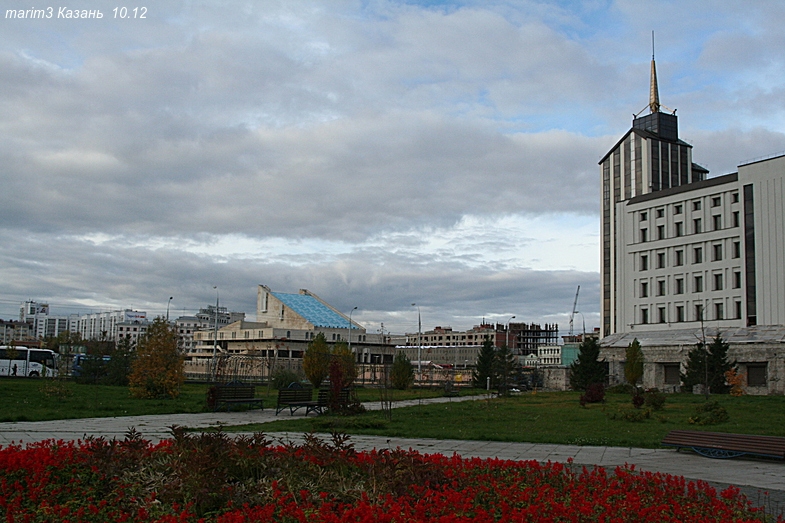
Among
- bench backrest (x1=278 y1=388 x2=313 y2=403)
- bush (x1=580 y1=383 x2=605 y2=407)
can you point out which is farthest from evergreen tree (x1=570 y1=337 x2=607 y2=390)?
bench backrest (x1=278 y1=388 x2=313 y2=403)

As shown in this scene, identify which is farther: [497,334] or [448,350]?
[497,334]

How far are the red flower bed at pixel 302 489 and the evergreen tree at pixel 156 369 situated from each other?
1937cm

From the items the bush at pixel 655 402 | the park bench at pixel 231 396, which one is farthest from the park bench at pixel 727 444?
the park bench at pixel 231 396

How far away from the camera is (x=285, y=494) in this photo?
677 centimetres

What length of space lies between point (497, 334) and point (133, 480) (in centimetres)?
13970

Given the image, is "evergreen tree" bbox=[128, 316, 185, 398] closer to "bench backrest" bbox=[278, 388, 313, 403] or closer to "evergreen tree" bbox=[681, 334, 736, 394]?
"bench backrest" bbox=[278, 388, 313, 403]

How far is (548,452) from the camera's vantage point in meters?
13.1

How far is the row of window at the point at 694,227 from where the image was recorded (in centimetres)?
5278

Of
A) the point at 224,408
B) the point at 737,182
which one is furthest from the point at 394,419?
the point at 737,182

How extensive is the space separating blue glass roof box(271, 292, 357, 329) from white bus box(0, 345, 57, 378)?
134 feet

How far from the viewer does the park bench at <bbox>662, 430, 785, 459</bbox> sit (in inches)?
468

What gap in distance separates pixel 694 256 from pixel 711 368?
582 inches

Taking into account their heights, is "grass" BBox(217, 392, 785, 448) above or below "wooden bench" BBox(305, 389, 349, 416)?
below

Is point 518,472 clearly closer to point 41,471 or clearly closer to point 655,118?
point 41,471
